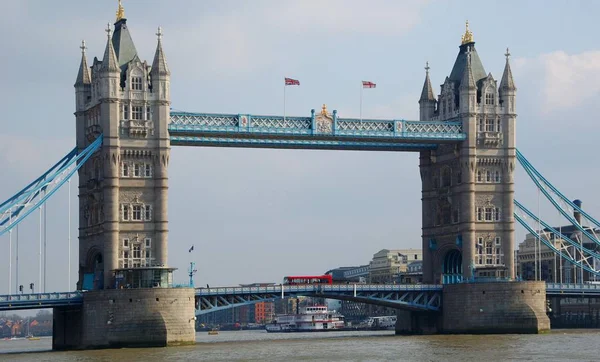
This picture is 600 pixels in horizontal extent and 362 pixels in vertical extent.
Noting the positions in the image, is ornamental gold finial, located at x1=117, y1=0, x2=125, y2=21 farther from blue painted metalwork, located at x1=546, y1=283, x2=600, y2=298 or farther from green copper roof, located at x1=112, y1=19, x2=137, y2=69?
blue painted metalwork, located at x1=546, y1=283, x2=600, y2=298

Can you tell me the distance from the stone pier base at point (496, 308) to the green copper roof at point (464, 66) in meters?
24.1

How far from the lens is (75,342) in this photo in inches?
5241

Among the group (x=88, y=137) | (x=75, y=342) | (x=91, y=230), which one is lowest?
(x=75, y=342)

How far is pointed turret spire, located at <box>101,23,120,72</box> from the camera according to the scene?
133 meters

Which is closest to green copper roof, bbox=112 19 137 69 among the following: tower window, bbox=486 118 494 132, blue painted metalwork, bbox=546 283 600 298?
tower window, bbox=486 118 494 132

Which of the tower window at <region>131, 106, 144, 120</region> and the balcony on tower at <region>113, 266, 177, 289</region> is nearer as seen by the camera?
the balcony on tower at <region>113, 266, 177, 289</region>

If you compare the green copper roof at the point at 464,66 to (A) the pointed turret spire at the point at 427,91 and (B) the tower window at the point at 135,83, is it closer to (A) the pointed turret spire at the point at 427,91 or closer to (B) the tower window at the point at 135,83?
(A) the pointed turret spire at the point at 427,91

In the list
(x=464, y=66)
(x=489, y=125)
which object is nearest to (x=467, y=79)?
(x=464, y=66)

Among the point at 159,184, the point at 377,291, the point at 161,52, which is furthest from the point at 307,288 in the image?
the point at 161,52

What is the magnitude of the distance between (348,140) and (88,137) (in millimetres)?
27503

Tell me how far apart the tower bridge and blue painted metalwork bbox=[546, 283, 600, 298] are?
22cm

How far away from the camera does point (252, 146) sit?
14325 cm

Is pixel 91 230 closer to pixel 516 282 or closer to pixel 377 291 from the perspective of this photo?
pixel 377 291

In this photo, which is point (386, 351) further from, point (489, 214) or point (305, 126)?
point (489, 214)
